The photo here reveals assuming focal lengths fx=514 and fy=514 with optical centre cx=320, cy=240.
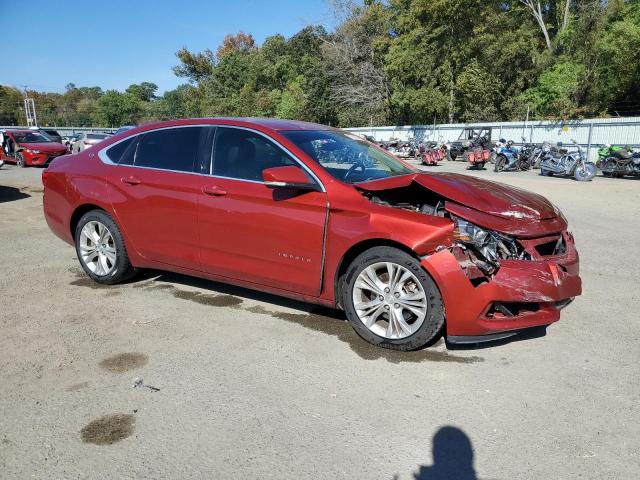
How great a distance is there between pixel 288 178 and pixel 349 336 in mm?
1347

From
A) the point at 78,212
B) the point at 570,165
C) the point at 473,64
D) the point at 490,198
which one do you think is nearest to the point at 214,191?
the point at 78,212

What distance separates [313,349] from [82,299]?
2.51m

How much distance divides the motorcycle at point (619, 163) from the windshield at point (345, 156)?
54.5ft

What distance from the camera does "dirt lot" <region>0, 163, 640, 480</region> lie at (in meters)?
2.58

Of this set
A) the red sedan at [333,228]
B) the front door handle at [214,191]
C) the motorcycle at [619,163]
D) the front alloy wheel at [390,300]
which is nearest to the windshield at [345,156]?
the red sedan at [333,228]

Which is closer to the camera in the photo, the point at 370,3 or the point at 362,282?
the point at 362,282

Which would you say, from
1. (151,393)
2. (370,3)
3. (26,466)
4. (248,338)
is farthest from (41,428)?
(370,3)

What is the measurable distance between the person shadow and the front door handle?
259 cm

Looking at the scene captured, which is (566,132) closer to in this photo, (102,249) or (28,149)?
(28,149)

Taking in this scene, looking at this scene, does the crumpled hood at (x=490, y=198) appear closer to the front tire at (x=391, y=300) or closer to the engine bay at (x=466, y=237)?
the engine bay at (x=466, y=237)

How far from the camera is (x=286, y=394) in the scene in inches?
127

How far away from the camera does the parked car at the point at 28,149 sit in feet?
67.1

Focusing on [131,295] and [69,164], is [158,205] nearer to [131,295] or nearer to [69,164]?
[131,295]

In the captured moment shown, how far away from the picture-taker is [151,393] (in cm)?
322
